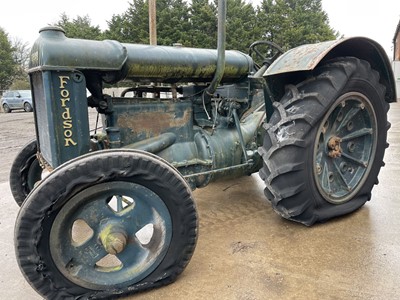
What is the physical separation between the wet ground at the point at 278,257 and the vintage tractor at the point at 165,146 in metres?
0.16

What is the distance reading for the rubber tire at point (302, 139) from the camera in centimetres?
219

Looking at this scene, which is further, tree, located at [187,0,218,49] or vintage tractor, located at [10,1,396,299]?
tree, located at [187,0,218,49]

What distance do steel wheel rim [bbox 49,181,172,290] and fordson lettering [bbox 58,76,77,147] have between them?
20.0 inches

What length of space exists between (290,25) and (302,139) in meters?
28.1

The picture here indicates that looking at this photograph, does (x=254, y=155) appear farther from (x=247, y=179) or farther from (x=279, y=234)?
(x=247, y=179)

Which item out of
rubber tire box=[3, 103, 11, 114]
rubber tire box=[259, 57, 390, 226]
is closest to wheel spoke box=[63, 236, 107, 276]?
rubber tire box=[259, 57, 390, 226]

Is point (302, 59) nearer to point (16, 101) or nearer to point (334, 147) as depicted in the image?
point (334, 147)

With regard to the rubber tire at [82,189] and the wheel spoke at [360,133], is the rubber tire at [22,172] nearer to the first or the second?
the rubber tire at [82,189]

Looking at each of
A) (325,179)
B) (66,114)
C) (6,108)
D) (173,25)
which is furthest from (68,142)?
(173,25)

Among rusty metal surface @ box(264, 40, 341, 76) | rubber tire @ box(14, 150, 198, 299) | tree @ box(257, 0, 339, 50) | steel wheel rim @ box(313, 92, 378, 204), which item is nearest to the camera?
rubber tire @ box(14, 150, 198, 299)

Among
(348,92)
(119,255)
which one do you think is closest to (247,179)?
(348,92)

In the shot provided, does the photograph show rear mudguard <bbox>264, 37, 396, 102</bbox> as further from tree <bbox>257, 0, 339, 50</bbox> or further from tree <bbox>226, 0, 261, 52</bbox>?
tree <bbox>257, 0, 339, 50</bbox>

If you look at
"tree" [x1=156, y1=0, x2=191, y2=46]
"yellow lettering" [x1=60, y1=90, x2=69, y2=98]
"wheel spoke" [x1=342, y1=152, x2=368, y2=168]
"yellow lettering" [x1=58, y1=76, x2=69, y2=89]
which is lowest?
"wheel spoke" [x1=342, y1=152, x2=368, y2=168]

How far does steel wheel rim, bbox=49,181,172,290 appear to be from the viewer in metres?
1.58
